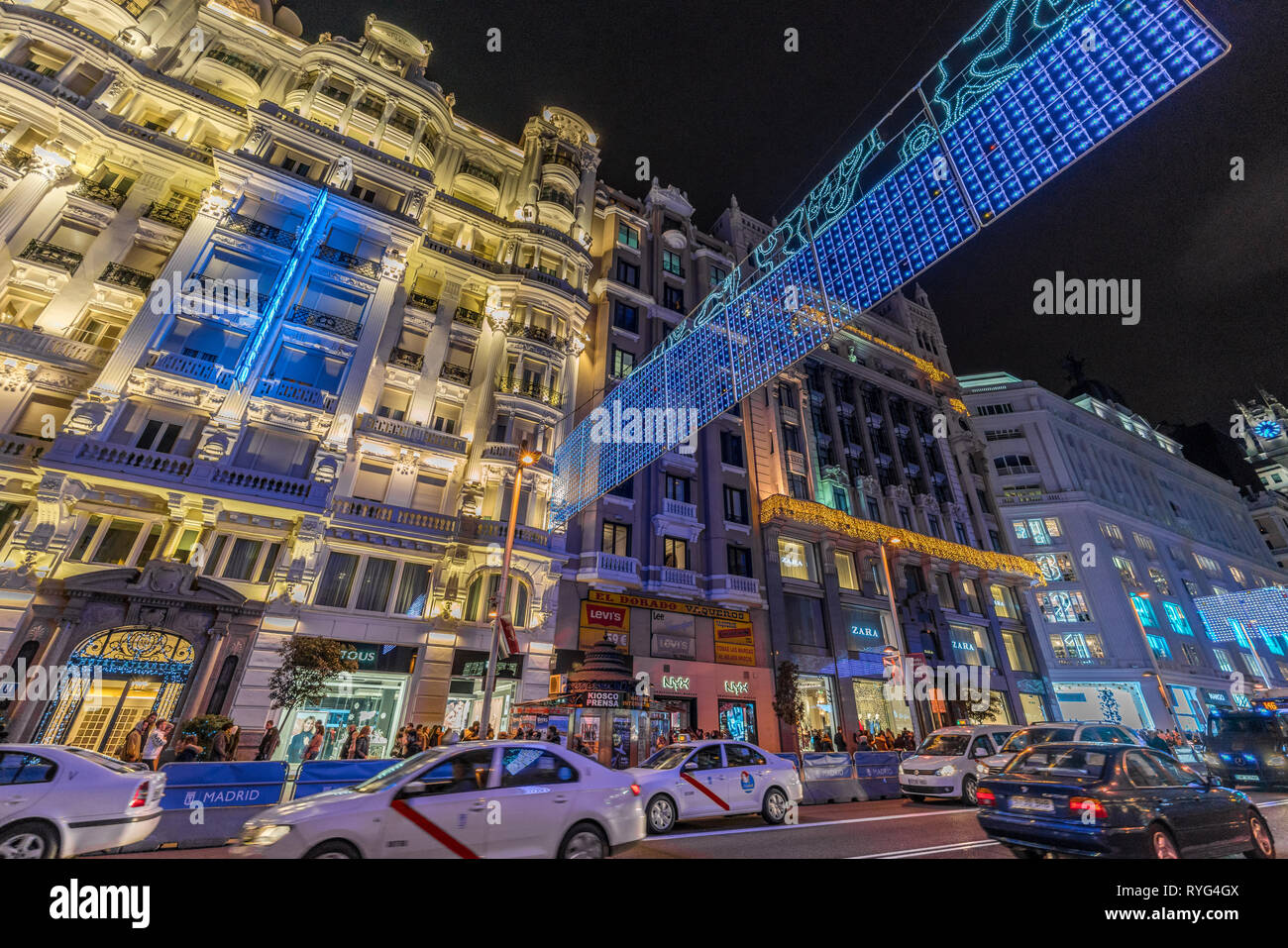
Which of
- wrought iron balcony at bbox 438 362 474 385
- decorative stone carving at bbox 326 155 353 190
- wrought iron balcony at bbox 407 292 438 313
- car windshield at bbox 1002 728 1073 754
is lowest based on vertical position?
car windshield at bbox 1002 728 1073 754

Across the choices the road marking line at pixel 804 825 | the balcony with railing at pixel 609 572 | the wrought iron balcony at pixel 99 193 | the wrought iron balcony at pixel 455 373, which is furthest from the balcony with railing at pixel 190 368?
the road marking line at pixel 804 825

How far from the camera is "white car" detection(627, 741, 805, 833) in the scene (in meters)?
9.73

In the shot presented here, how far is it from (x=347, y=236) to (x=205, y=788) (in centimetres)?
2306

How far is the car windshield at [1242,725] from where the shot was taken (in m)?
14.2

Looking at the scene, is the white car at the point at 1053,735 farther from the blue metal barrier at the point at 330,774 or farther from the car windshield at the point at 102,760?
the car windshield at the point at 102,760

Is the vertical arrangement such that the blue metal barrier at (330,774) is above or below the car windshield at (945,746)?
below

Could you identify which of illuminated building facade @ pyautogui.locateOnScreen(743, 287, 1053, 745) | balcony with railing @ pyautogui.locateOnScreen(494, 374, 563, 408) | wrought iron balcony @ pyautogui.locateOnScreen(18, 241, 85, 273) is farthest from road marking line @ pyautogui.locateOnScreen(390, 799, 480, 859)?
wrought iron balcony @ pyautogui.locateOnScreen(18, 241, 85, 273)

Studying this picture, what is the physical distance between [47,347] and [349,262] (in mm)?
10081

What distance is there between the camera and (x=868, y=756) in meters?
16.0

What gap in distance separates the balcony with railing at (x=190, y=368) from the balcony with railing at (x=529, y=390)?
32.0 ft

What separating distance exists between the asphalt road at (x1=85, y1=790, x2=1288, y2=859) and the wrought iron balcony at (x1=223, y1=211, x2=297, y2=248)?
21.5 meters

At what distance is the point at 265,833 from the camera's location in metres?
5.08

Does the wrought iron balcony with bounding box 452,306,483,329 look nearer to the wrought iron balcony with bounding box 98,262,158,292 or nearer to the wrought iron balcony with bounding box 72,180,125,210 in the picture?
the wrought iron balcony with bounding box 98,262,158,292
